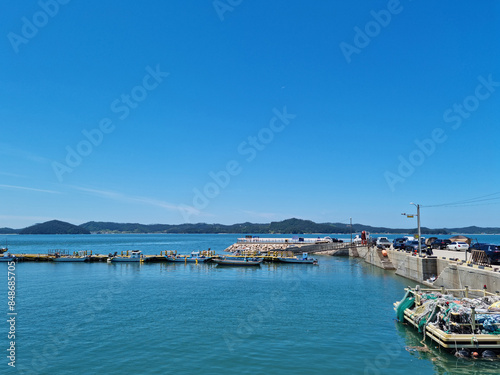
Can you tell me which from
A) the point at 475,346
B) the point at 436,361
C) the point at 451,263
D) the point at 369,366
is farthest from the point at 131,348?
the point at 451,263

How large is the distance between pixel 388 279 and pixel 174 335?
1260 inches

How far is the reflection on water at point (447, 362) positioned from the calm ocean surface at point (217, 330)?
0.08 metres

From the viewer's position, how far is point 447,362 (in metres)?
17.4

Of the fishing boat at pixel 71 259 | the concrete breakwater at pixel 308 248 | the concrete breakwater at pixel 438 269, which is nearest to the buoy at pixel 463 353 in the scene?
the concrete breakwater at pixel 438 269

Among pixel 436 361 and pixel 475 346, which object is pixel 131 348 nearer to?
pixel 436 361

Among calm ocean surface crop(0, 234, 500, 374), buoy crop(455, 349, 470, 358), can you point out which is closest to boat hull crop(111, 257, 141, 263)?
calm ocean surface crop(0, 234, 500, 374)

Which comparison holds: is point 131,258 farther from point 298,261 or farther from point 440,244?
point 440,244

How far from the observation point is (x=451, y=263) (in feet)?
108

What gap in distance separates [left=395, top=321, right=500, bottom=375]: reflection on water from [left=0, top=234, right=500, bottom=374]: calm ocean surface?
80mm

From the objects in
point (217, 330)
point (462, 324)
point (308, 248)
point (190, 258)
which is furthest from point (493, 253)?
point (308, 248)

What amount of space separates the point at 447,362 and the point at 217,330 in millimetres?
13096

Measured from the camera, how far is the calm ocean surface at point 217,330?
17.3 m

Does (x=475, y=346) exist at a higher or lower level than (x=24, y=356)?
higher

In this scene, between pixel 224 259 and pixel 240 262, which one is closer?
pixel 240 262
